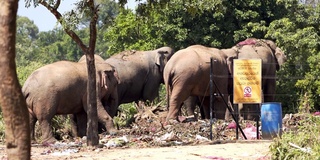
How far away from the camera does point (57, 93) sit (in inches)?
779

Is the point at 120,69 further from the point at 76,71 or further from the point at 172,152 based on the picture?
the point at 172,152

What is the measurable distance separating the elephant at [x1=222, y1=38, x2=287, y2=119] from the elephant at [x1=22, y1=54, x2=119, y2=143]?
6.19 meters

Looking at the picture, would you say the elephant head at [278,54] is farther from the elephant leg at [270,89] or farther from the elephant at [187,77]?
the elephant at [187,77]

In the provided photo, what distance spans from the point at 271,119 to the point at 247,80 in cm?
→ 94

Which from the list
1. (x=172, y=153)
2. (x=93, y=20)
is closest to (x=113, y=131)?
(x=93, y=20)

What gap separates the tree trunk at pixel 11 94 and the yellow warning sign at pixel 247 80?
9849 millimetres

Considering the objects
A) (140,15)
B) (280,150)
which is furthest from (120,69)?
(280,150)

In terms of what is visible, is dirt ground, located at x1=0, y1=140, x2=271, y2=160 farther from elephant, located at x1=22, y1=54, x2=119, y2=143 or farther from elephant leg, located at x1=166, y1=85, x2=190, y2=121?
elephant leg, located at x1=166, y1=85, x2=190, y2=121

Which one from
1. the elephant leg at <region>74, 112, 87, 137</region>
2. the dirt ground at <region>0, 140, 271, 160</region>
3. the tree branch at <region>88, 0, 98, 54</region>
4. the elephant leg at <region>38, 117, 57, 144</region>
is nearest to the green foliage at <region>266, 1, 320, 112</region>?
the elephant leg at <region>74, 112, 87, 137</region>

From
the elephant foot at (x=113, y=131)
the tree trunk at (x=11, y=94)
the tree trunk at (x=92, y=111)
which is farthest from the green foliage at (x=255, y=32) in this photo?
the tree trunk at (x=11, y=94)

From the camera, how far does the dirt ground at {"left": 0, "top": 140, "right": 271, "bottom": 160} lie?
545 inches

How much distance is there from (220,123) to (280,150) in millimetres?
7813

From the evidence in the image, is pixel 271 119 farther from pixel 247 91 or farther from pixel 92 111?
pixel 92 111

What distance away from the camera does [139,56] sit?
28.0 m
